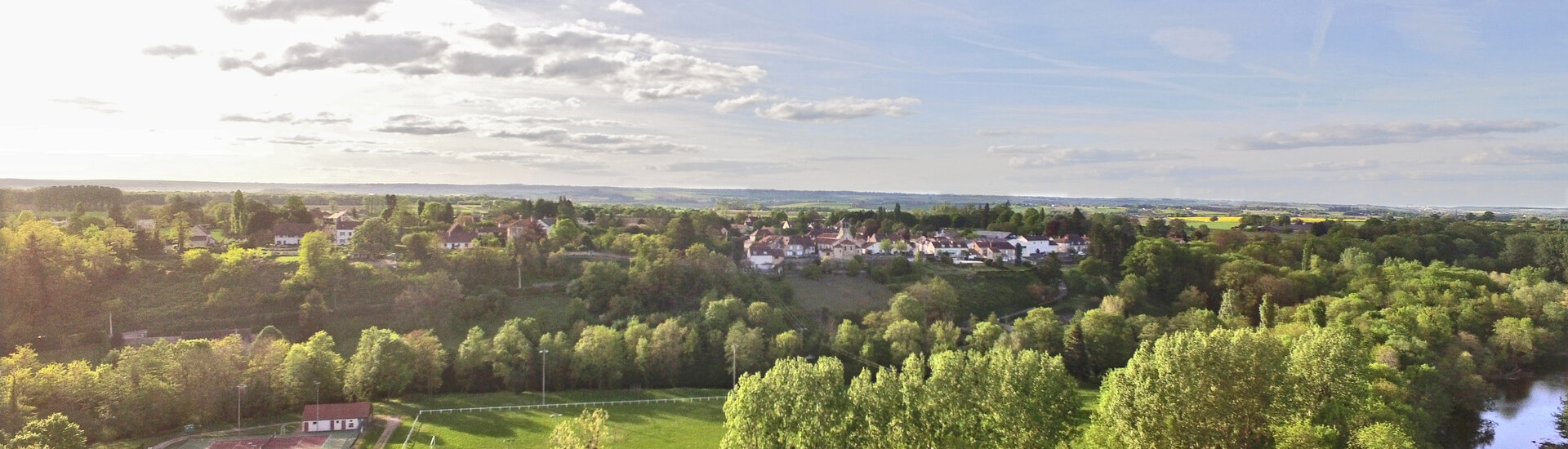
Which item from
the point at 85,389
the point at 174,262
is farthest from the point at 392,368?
the point at 174,262

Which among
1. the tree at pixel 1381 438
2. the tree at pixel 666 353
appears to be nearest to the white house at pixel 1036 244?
the tree at pixel 666 353

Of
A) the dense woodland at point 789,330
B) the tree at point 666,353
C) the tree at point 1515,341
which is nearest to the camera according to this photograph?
the dense woodland at point 789,330

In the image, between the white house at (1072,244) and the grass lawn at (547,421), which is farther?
the white house at (1072,244)

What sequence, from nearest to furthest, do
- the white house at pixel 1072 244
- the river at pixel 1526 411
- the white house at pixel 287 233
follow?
1. the river at pixel 1526 411
2. the white house at pixel 287 233
3. the white house at pixel 1072 244

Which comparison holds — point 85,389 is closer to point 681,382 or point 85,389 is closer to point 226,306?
point 226,306

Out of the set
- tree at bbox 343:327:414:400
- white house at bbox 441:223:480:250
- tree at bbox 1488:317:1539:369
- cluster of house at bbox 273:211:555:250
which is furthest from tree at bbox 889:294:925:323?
white house at bbox 441:223:480:250

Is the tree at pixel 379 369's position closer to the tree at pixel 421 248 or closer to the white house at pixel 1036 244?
the tree at pixel 421 248

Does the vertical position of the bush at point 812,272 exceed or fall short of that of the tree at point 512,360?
it exceeds it
